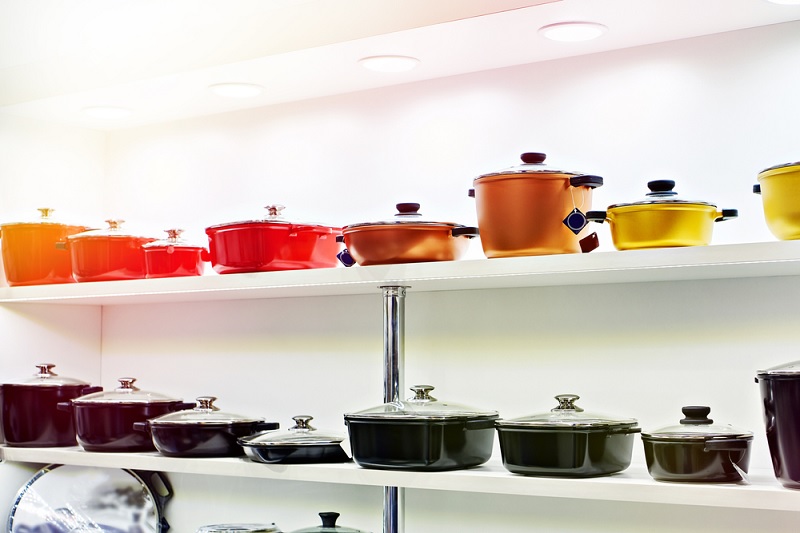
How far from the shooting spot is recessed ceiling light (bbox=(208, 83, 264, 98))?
2.23 meters

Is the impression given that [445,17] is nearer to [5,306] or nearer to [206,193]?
[206,193]

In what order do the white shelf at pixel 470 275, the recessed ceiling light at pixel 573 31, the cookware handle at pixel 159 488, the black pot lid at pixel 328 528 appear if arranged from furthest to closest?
the cookware handle at pixel 159 488, the black pot lid at pixel 328 528, the recessed ceiling light at pixel 573 31, the white shelf at pixel 470 275

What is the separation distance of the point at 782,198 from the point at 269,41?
102 centimetres

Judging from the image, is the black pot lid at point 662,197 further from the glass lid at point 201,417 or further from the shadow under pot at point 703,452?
the glass lid at point 201,417

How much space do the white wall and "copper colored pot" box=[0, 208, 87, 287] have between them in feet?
1.00

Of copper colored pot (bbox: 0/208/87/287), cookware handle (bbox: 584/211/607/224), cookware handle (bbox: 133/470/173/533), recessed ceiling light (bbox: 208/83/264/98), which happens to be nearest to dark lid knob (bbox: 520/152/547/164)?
cookware handle (bbox: 584/211/607/224)

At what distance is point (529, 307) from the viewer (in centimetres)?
200

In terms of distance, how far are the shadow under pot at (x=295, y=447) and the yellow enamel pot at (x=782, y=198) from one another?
2.96ft

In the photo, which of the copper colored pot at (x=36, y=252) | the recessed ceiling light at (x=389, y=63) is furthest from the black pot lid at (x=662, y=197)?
the copper colored pot at (x=36, y=252)

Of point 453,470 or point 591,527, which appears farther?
point 591,527

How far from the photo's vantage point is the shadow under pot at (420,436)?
1697mm

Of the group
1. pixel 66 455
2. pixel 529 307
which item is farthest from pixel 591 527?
pixel 66 455

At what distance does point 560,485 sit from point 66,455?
3.87 feet

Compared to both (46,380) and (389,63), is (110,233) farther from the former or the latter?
(389,63)
